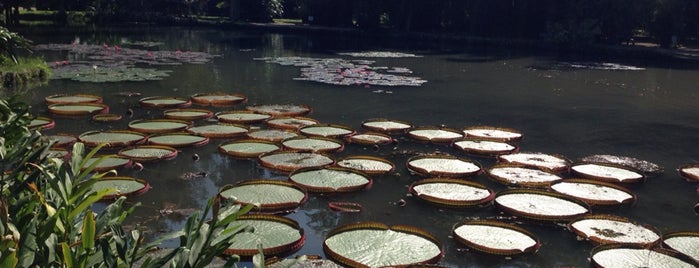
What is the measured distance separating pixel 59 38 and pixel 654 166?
1327 inches

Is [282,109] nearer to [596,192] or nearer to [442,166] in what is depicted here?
[442,166]

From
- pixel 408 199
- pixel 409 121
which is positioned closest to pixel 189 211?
pixel 408 199

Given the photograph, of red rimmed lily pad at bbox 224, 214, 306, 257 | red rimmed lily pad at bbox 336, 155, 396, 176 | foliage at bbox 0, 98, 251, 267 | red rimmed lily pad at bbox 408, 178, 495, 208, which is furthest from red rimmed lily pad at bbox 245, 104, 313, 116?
foliage at bbox 0, 98, 251, 267

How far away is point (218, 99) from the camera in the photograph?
50.3 feet

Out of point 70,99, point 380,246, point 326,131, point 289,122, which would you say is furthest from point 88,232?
point 70,99

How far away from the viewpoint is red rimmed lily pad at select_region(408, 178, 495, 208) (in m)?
8.02

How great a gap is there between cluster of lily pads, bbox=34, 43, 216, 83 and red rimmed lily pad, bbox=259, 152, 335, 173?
10.8 metres

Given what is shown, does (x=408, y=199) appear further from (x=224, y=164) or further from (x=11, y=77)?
(x=11, y=77)

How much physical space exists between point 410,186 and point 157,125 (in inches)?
230

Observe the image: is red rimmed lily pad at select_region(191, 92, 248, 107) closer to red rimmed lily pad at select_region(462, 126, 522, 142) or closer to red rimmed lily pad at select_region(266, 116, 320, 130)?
red rimmed lily pad at select_region(266, 116, 320, 130)

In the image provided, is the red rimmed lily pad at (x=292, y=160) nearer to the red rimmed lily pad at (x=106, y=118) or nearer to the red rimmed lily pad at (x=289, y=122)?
the red rimmed lily pad at (x=289, y=122)

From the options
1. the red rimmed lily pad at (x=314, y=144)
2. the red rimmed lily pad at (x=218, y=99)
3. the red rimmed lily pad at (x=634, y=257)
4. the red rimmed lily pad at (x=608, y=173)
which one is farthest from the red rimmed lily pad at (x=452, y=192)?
the red rimmed lily pad at (x=218, y=99)

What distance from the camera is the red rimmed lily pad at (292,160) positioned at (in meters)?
9.27

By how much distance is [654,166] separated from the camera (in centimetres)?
1060
